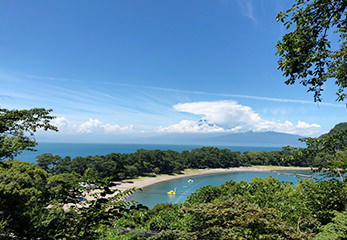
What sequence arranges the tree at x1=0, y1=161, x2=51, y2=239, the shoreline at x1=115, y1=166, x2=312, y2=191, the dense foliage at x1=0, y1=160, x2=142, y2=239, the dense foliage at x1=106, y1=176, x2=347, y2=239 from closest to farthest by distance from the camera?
the dense foliage at x1=0, y1=160, x2=142, y2=239, the dense foliage at x1=106, y1=176, x2=347, y2=239, the tree at x1=0, y1=161, x2=51, y2=239, the shoreline at x1=115, y1=166, x2=312, y2=191

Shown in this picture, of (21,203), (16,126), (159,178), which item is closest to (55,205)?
(16,126)

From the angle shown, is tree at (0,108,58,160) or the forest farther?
tree at (0,108,58,160)

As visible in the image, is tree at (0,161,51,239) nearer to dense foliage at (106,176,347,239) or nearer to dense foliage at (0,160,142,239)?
dense foliage at (0,160,142,239)

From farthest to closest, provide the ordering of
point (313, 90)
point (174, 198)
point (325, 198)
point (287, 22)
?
point (174, 198) → point (325, 198) → point (313, 90) → point (287, 22)

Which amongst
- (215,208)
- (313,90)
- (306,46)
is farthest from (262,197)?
(306,46)

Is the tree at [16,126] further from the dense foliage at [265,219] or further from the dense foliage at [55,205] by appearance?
the dense foliage at [265,219]

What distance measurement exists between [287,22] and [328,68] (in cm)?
141

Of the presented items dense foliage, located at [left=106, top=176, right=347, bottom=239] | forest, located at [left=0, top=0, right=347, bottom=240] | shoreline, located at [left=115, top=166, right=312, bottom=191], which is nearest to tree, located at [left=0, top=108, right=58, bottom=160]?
forest, located at [left=0, top=0, right=347, bottom=240]

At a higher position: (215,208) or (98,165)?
(215,208)

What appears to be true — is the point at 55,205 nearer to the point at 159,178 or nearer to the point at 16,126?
the point at 16,126

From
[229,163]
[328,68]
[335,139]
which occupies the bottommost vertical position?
[229,163]

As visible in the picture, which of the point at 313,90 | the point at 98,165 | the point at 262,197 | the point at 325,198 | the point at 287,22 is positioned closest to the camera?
the point at 287,22

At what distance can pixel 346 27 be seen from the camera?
2.69m

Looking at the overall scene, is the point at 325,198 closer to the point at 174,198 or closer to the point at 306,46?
the point at 306,46
